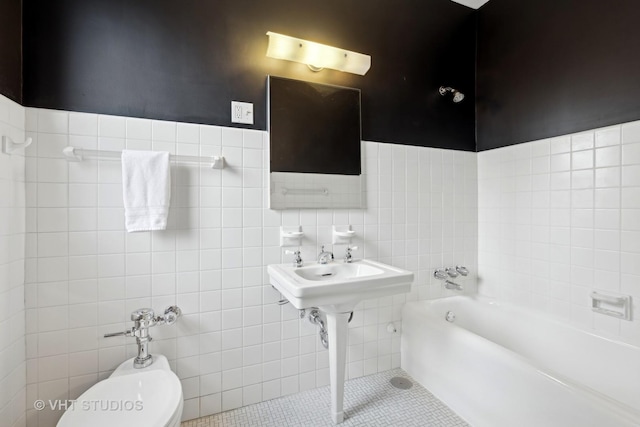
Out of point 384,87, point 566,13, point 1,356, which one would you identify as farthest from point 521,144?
point 1,356

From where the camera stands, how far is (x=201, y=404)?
4.85ft

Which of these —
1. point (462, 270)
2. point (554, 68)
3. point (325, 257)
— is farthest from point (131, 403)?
point (554, 68)

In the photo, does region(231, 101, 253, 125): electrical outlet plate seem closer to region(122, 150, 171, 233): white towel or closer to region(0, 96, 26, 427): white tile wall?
region(122, 150, 171, 233): white towel

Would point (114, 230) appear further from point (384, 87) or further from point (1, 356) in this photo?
point (384, 87)

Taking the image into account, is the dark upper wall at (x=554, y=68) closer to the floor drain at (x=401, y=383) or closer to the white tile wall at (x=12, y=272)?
the floor drain at (x=401, y=383)

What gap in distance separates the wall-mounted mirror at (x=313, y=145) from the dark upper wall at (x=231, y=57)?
9cm

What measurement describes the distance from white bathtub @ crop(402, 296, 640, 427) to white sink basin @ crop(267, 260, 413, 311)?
0.51 metres

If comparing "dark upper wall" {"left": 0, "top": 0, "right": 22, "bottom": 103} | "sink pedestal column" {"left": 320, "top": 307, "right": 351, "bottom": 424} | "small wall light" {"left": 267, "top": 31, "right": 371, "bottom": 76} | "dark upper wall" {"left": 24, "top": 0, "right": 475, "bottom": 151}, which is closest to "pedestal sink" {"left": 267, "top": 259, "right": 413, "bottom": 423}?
"sink pedestal column" {"left": 320, "top": 307, "right": 351, "bottom": 424}

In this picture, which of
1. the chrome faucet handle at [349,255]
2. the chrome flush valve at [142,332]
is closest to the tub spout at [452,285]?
the chrome faucet handle at [349,255]

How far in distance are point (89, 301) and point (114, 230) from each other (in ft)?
1.12

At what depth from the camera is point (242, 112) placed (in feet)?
5.07

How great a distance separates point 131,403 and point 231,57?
1.65 meters

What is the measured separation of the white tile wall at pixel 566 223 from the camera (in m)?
1.41

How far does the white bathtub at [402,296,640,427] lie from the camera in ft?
3.45
